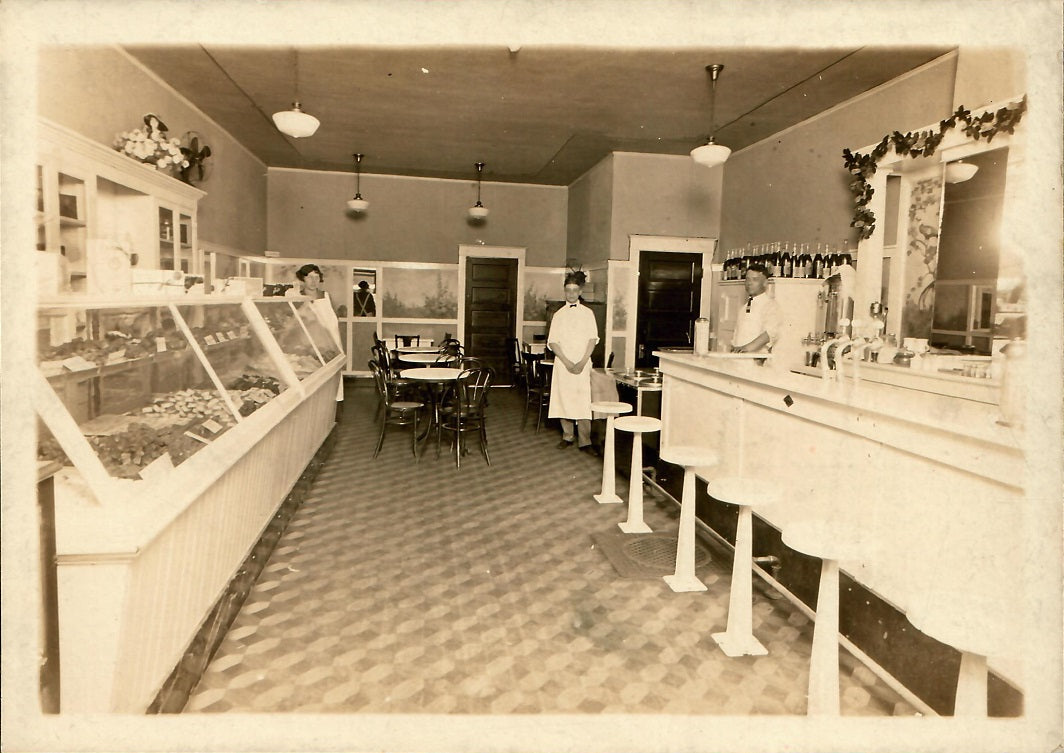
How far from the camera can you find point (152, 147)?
5.18 m

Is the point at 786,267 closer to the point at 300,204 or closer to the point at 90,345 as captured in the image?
the point at 90,345

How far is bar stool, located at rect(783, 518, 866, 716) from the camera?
2.16 m

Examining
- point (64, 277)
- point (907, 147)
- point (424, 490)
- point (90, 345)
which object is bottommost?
point (424, 490)

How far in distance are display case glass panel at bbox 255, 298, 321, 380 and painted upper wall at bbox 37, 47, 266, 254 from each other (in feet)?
5.92

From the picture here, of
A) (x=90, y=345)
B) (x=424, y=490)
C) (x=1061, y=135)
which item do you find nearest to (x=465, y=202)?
(x=424, y=490)

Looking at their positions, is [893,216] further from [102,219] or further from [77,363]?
[102,219]

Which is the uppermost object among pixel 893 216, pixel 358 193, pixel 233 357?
pixel 358 193

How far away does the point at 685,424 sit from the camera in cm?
465

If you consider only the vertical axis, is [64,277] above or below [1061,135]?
below

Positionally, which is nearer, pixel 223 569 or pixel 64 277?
pixel 223 569

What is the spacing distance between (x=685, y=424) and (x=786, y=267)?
269 cm

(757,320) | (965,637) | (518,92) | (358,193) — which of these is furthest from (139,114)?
(965,637)

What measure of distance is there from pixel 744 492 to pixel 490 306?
30.2 feet

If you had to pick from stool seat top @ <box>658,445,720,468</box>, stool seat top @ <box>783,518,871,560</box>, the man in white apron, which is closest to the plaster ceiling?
the man in white apron
